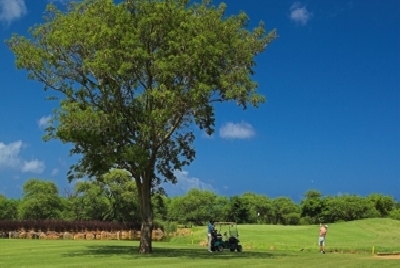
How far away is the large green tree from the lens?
30344 mm

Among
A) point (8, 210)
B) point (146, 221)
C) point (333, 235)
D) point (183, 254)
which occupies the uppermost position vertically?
point (8, 210)

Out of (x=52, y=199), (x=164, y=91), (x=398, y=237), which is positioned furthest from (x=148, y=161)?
(x=52, y=199)

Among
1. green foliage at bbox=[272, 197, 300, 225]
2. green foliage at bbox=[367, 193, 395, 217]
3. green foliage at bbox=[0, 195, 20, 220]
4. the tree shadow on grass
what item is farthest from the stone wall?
green foliage at bbox=[367, 193, 395, 217]

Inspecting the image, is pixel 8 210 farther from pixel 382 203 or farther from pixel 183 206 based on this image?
pixel 382 203

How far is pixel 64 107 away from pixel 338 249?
21.9 metres

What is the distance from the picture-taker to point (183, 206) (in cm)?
11181

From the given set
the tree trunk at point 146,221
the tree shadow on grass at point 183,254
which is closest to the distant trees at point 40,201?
the tree shadow on grass at point 183,254

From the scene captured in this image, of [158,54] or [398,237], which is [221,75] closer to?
[158,54]

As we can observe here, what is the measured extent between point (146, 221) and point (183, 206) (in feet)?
257

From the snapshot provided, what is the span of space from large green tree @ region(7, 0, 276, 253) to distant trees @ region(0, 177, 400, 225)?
41.0m

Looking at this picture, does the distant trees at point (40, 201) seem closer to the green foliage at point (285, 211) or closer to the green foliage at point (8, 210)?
the green foliage at point (8, 210)

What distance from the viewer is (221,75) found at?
31766 mm

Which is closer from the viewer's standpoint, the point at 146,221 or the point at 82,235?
the point at 146,221

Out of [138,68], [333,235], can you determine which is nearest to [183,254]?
[138,68]
